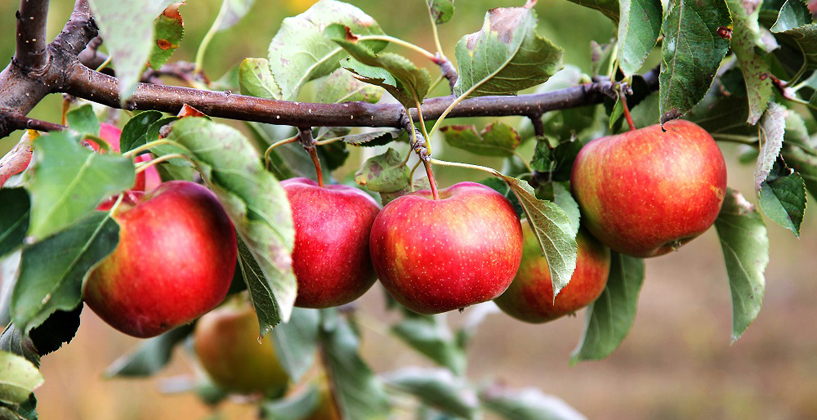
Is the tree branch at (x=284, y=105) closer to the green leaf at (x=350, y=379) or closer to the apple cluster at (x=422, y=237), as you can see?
the apple cluster at (x=422, y=237)

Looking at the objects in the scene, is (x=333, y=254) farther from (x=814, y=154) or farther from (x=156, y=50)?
(x=814, y=154)

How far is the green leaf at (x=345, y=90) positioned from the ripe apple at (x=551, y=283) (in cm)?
20

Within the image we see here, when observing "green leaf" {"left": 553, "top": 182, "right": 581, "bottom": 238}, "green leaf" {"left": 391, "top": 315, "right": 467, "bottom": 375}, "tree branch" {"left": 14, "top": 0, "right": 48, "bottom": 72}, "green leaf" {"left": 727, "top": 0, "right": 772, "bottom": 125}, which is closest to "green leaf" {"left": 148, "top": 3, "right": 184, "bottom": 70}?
"tree branch" {"left": 14, "top": 0, "right": 48, "bottom": 72}

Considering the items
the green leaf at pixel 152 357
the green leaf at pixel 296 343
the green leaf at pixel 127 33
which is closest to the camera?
the green leaf at pixel 127 33

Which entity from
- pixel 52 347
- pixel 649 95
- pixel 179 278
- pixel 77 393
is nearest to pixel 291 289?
pixel 179 278

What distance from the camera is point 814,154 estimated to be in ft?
1.96

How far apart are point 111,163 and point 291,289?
0.40 feet

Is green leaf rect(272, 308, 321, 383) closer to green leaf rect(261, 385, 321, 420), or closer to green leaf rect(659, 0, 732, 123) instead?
green leaf rect(261, 385, 321, 420)

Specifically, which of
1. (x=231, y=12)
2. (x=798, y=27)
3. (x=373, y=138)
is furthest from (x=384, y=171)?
(x=231, y=12)

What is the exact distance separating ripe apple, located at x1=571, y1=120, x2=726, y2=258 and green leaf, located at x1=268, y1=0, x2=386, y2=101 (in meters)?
0.23

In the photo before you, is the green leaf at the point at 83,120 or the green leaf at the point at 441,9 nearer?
the green leaf at the point at 83,120

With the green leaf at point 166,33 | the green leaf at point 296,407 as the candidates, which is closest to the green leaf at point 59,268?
the green leaf at point 166,33

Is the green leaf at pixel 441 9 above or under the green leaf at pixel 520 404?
above

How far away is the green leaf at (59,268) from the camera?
38 centimetres
